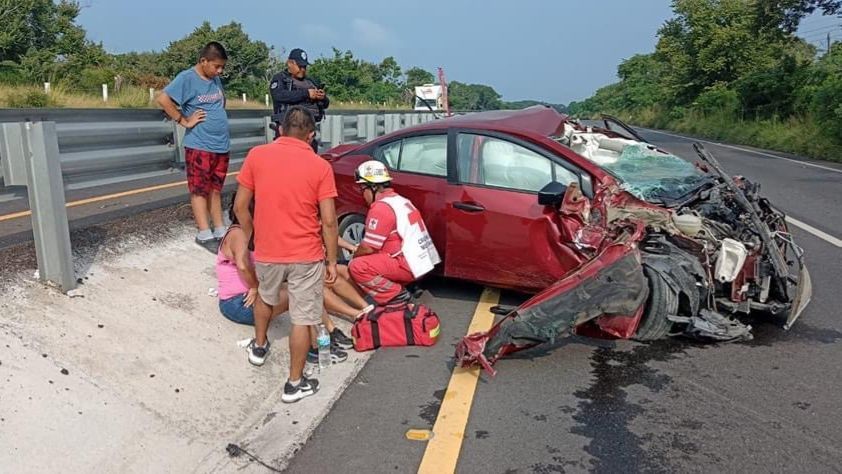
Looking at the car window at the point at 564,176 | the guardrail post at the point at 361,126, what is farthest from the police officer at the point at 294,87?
the guardrail post at the point at 361,126

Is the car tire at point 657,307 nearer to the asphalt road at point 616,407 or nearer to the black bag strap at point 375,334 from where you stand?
the asphalt road at point 616,407

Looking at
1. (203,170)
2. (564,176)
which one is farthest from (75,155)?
(564,176)

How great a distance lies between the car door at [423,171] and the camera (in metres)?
5.62

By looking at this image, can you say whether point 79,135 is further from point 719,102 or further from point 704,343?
point 719,102

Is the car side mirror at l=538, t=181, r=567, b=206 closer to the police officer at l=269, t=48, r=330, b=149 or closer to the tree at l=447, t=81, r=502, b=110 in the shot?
the police officer at l=269, t=48, r=330, b=149

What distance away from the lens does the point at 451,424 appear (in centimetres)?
365

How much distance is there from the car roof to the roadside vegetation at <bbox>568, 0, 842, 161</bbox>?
627cm

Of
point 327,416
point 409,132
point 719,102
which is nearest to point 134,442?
point 327,416

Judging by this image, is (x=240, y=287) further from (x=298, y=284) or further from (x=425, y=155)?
(x=425, y=155)

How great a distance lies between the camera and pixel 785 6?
1038 inches

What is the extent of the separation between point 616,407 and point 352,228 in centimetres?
306

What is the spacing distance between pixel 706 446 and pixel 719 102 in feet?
123

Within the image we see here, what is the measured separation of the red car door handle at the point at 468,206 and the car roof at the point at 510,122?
0.70 metres

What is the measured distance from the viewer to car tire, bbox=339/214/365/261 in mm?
6180
